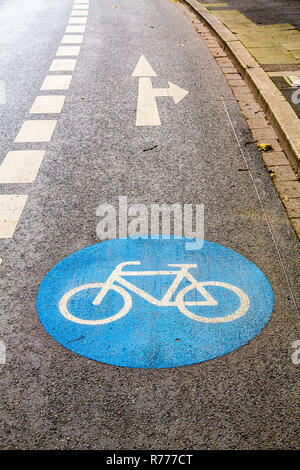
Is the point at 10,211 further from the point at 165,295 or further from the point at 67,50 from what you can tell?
the point at 67,50

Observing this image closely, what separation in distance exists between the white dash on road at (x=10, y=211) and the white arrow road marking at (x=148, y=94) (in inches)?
97.2

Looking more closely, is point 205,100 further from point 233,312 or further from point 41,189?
point 233,312

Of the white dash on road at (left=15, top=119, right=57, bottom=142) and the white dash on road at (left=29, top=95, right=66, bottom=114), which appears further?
the white dash on road at (left=29, top=95, right=66, bottom=114)

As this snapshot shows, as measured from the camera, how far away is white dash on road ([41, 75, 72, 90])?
26.5ft

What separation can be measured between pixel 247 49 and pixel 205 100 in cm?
252

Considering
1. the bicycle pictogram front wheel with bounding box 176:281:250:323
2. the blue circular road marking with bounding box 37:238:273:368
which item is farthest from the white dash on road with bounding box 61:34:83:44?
the bicycle pictogram front wheel with bounding box 176:281:250:323

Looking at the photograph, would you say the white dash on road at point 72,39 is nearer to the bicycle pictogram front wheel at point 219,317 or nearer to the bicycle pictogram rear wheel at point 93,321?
the bicycle pictogram rear wheel at point 93,321

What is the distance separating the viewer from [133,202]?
16.2 feet

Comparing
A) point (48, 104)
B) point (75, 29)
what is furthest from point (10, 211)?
point (75, 29)

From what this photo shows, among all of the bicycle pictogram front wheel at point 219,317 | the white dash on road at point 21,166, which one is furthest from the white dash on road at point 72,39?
the bicycle pictogram front wheel at point 219,317

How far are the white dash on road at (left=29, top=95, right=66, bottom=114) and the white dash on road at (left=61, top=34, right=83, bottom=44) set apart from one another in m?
3.51

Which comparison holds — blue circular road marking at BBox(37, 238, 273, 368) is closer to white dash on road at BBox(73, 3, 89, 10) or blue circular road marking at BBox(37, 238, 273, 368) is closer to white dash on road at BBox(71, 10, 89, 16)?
white dash on road at BBox(71, 10, 89, 16)
